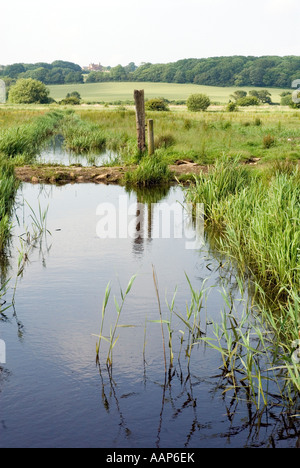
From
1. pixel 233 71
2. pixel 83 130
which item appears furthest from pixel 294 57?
pixel 83 130

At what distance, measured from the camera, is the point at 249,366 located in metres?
4.88

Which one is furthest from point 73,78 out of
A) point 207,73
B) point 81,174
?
point 81,174

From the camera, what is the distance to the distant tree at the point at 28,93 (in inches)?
3017

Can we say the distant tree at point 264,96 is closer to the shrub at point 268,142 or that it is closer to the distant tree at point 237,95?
the distant tree at point 237,95

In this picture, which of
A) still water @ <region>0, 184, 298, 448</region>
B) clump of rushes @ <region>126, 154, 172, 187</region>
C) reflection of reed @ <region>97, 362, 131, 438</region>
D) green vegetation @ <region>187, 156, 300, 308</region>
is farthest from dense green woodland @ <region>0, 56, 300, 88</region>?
reflection of reed @ <region>97, 362, 131, 438</region>

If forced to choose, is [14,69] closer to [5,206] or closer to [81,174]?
[81,174]

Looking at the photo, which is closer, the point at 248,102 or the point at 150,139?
the point at 150,139

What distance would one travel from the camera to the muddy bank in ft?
54.0

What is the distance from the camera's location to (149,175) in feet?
52.3

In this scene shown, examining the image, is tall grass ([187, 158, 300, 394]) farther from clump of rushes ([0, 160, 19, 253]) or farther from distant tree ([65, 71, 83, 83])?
distant tree ([65, 71, 83, 83])

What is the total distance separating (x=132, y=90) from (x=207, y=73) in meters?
15.4

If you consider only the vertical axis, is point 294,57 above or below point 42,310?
above
